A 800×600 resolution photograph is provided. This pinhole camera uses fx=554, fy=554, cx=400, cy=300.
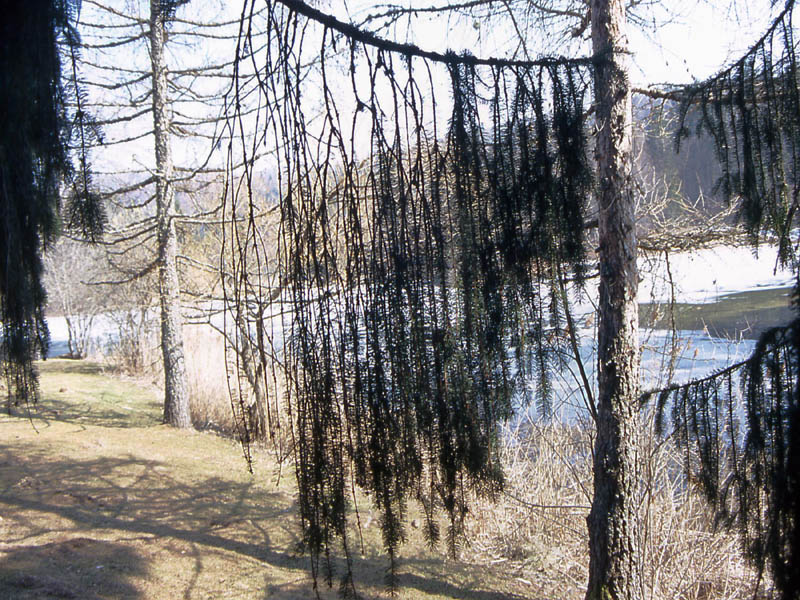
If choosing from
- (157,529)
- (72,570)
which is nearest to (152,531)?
(157,529)

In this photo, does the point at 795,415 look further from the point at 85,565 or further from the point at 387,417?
the point at 85,565

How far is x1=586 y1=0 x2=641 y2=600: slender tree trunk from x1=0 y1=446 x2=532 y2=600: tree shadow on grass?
Answer: 3.98ft

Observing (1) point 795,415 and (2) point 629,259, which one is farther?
(2) point 629,259

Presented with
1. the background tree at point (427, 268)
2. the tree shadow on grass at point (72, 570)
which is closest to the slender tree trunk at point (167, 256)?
the tree shadow on grass at point (72, 570)

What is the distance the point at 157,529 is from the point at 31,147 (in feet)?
13.1

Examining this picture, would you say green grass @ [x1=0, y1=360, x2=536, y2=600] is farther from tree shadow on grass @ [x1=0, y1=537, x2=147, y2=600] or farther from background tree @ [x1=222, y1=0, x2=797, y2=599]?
background tree @ [x1=222, y1=0, x2=797, y2=599]

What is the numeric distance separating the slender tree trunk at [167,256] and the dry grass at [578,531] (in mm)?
4634

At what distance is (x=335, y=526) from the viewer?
133cm

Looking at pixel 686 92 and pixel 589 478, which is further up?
pixel 686 92

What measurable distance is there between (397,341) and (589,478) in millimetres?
3994

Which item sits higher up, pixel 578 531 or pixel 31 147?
pixel 31 147

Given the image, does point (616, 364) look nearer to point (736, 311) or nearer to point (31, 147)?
point (31, 147)

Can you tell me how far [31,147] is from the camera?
1.23m

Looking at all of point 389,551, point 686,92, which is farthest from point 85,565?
point 686,92
